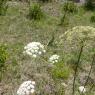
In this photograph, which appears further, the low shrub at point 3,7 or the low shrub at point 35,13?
the low shrub at point 35,13

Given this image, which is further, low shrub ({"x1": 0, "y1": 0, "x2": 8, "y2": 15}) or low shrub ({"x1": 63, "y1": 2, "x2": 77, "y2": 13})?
low shrub ({"x1": 63, "y1": 2, "x2": 77, "y2": 13})

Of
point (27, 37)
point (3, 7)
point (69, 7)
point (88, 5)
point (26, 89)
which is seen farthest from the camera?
point (88, 5)

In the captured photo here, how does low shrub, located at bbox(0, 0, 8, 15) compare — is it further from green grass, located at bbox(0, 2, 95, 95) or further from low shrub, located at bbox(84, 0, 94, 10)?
low shrub, located at bbox(84, 0, 94, 10)

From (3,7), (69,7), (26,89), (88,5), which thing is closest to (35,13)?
(3,7)

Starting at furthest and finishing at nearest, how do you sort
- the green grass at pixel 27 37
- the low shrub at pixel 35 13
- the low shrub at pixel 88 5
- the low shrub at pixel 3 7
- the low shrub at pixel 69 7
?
1. the low shrub at pixel 88 5
2. the low shrub at pixel 69 7
3. the low shrub at pixel 35 13
4. the low shrub at pixel 3 7
5. the green grass at pixel 27 37

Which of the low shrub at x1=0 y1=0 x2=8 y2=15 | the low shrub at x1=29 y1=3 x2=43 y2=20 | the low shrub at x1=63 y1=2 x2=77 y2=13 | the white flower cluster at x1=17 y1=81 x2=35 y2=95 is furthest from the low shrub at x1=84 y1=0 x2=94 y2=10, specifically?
the white flower cluster at x1=17 y1=81 x2=35 y2=95

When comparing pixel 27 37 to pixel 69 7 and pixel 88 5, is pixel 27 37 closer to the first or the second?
pixel 69 7

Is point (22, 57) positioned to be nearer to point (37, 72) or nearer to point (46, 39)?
point (37, 72)

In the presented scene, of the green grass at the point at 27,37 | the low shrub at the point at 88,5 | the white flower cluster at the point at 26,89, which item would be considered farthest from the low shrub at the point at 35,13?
the white flower cluster at the point at 26,89

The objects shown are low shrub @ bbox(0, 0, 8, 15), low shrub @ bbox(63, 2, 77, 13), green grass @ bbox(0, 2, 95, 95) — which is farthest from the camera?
low shrub @ bbox(63, 2, 77, 13)

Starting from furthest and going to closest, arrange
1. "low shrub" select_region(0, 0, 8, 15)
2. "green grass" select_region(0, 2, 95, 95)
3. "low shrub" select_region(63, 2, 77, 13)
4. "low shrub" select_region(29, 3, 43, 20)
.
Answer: "low shrub" select_region(63, 2, 77, 13) < "low shrub" select_region(29, 3, 43, 20) < "low shrub" select_region(0, 0, 8, 15) < "green grass" select_region(0, 2, 95, 95)

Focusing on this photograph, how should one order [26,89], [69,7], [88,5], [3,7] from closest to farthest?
[26,89] < [3,7] < [69,7] < [88,5]

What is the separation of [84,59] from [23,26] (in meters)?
2.73

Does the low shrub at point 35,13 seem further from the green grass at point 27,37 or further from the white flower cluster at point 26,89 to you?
the white flower cluster at point 26,89
